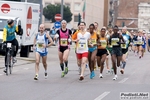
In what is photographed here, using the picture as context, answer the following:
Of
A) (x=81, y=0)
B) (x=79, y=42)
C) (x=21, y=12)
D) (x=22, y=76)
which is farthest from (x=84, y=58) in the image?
(x=81, y=0)

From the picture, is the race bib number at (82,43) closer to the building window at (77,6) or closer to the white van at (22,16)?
the white van at (22,16)

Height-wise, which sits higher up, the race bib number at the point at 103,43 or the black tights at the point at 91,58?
the race bib number at the point at 103,43

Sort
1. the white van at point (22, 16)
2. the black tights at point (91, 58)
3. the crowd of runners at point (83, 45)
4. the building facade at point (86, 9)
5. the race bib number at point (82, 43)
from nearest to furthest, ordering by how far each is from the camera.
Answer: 1. the crowd of runners at point (83, 45)
2. the race bib number at point (82, 43)
3. the black tights at point (91, 58)
4. the white van at point (22, 16)
5. the building facade at point (86, 9)

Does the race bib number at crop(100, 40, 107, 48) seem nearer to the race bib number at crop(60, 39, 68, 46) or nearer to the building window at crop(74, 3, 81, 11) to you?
the race bib number at crop(60, 39, 68, 46)

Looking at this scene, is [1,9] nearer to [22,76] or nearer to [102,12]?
[22,76]

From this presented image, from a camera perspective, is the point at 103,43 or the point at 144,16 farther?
the point at 144,16

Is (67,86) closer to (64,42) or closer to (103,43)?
(64,42)

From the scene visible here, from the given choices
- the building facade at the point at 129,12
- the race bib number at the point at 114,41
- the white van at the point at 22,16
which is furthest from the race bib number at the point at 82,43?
the building facade at the point at 129,12

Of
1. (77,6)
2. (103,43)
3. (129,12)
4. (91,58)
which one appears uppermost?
(77,6)

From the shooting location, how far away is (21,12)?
1233 inches

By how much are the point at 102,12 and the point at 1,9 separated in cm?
9842

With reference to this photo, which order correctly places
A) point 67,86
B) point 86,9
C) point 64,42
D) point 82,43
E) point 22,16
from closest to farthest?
point 67,86
point 82,43
point 64,42
point 22,16
point 86,9

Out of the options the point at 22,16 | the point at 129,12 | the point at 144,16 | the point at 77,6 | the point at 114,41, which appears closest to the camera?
the point at 114,41

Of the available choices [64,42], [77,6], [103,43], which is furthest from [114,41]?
[77,6]
